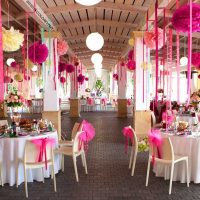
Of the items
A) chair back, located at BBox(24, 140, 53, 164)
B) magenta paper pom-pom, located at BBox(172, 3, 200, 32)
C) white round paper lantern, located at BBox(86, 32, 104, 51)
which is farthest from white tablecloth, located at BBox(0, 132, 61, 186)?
magenta paper pom-pom, located at BBox(172, 3, 200, 32)

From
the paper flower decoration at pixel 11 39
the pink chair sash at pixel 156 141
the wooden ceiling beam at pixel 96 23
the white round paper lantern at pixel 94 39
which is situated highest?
the wooden ceiling beam at pixel 96 23

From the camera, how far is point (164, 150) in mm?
4531

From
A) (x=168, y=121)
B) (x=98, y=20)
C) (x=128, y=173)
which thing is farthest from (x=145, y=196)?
(x=98, y=20)

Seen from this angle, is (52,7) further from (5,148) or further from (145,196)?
(145,196)

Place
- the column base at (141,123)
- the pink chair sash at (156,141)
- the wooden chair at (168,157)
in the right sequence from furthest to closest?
the column base at (141,123) → the pink chair sash at (156,141) → the wooden chair at (168,157)

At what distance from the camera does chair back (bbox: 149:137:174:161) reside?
4.42 m

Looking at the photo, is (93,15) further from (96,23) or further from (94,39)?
(94,39)

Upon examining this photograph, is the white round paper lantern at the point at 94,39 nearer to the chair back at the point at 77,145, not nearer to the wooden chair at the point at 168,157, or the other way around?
the chair back at the point at 77,145

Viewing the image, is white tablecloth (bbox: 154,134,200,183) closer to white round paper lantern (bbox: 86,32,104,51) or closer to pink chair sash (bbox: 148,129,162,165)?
pink chair sash (bbox: 148,129,162,165)

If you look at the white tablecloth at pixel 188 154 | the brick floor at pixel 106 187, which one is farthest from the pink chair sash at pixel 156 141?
the brick floor at pixel 106 187

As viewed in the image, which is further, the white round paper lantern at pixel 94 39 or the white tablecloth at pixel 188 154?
the white round paper lantern at pixel 94 39

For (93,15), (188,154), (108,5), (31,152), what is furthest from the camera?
(93,15)

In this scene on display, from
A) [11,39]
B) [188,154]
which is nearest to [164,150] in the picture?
[188,154]

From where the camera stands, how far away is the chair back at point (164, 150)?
4418 millimetres
